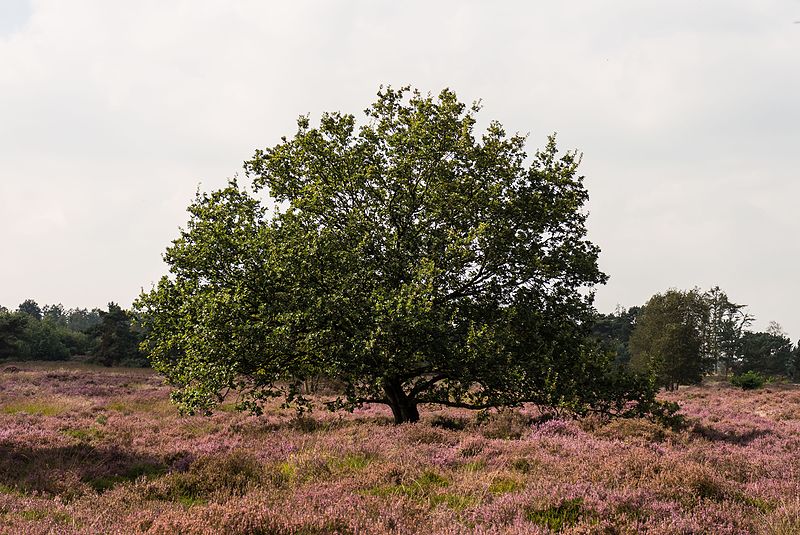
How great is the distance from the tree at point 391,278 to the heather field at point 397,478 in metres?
1.65

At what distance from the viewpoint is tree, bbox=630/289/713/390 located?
46562 mm

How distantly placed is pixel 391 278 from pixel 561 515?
9251 mm

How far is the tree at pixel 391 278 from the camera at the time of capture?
1367 centimetres

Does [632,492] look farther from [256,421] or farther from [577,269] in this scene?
[256,421]

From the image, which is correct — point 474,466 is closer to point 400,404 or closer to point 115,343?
point 400,404

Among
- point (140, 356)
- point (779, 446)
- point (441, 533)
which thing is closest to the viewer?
point (441, 533)

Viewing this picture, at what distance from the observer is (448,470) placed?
947 centimetres

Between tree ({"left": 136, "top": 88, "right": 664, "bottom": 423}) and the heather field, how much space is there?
1647 millimetres

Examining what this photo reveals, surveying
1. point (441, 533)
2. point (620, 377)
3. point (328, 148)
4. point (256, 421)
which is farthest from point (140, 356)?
point (441, 533)

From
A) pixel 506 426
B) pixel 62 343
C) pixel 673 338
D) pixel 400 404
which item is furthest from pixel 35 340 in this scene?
pixel 673 338

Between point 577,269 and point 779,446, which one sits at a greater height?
point 577,269

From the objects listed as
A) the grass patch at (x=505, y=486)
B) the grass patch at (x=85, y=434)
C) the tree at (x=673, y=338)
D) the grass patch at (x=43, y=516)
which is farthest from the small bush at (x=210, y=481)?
the tree at (x=673, y=338)

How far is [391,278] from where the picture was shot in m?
15.1

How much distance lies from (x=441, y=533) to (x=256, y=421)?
13312 millimetres
